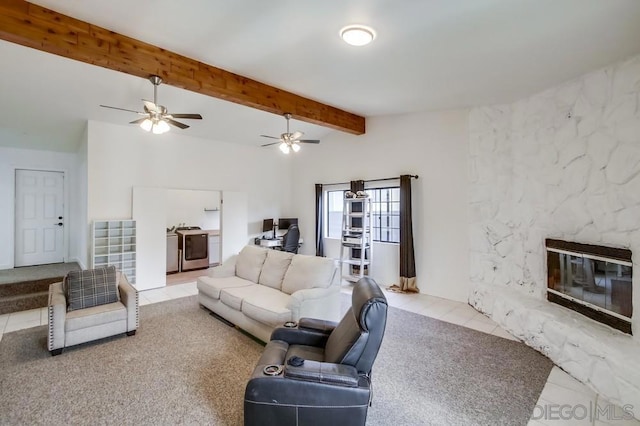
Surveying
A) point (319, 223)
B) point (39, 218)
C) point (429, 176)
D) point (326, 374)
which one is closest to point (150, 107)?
point (326, 374)

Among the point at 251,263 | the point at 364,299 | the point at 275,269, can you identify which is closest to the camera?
the point at 364,299

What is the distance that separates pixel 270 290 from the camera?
12.5ft

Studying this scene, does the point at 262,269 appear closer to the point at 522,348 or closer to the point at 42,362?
the point at 42,362

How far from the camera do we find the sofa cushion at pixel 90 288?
11.0 ft

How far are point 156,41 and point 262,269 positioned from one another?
287 centimetres

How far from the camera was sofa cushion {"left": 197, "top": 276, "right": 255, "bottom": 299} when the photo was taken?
398 cm

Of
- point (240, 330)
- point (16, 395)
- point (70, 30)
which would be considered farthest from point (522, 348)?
point (70, 30)

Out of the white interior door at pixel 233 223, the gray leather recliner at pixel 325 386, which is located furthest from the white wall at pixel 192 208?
the gray leather recliner at pixel 325 386

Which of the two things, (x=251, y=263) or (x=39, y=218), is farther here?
(x=39, y=218)

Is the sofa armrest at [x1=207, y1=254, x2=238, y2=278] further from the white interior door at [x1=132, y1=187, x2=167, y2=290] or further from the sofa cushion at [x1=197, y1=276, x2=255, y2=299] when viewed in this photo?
the white interior door at [x1=132, y1=187, x2=167, y2=290]

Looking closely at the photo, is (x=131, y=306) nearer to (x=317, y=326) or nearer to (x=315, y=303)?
(x=315, y=303)

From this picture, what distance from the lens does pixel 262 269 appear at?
423 centimetres

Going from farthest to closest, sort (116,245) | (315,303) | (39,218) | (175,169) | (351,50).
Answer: (39,218), (175,169), (116,245), (315,303), (351,50)

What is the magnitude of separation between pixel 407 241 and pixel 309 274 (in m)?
2.34
